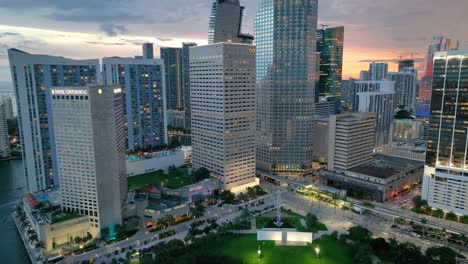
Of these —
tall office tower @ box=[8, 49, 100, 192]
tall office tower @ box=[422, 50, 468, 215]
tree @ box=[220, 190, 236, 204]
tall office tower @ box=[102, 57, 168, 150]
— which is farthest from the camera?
tall office tower @ box=[102, 57, 168, 150]

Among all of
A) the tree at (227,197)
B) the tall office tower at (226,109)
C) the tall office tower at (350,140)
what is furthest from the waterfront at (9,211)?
the tall office tower at (350,140)

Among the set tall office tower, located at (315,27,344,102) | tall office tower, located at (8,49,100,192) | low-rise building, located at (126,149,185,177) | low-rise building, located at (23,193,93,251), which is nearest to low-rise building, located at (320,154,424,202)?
low-rise building, located at (126,149,185,177)

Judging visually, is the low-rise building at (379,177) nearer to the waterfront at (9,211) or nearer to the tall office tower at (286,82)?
the tall office tower at (286,82)

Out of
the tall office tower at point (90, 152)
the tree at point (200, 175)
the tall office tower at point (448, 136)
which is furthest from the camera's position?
the tree at point (200, 175)

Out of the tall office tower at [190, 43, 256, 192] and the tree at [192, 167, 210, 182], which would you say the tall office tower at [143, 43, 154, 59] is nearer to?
the tall office tower at [190, 43, 256, 192]

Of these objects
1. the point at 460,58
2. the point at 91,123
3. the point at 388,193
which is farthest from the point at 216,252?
the point at 460,58

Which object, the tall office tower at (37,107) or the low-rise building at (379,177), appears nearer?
the tall office tower at (37,107)

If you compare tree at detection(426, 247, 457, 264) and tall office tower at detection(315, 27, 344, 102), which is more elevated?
tall office tower at detection(315, 27, 344, 102)
